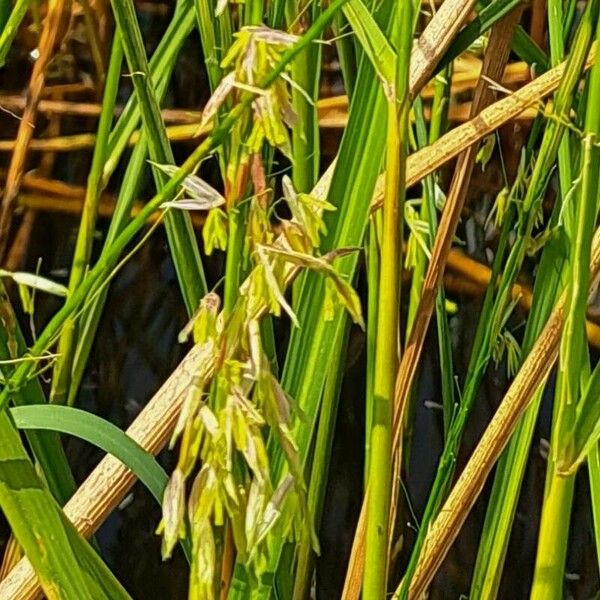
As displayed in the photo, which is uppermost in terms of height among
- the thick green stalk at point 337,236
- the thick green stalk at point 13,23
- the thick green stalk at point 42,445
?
the thick green stalk at point 13,23

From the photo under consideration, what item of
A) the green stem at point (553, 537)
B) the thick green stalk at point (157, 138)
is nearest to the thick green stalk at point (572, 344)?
the green stem at point (553, 537)

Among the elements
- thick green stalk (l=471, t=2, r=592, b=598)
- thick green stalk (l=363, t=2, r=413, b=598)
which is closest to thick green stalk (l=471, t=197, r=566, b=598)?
thick green stalk (l=471, t=2, r=592, b=598)

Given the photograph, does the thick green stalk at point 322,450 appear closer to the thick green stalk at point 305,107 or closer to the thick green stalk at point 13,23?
the thick green stalk at point 305,107

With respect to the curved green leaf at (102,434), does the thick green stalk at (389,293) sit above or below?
above

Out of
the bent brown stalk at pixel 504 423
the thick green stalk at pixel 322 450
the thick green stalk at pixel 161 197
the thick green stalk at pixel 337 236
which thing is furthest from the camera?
the thick green stalk at pixel 322 450

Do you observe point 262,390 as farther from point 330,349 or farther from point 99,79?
point 99,79

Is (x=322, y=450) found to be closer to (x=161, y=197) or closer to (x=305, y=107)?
(x=305, y=107)

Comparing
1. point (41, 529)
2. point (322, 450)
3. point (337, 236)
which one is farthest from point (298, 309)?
point (322, 450)
